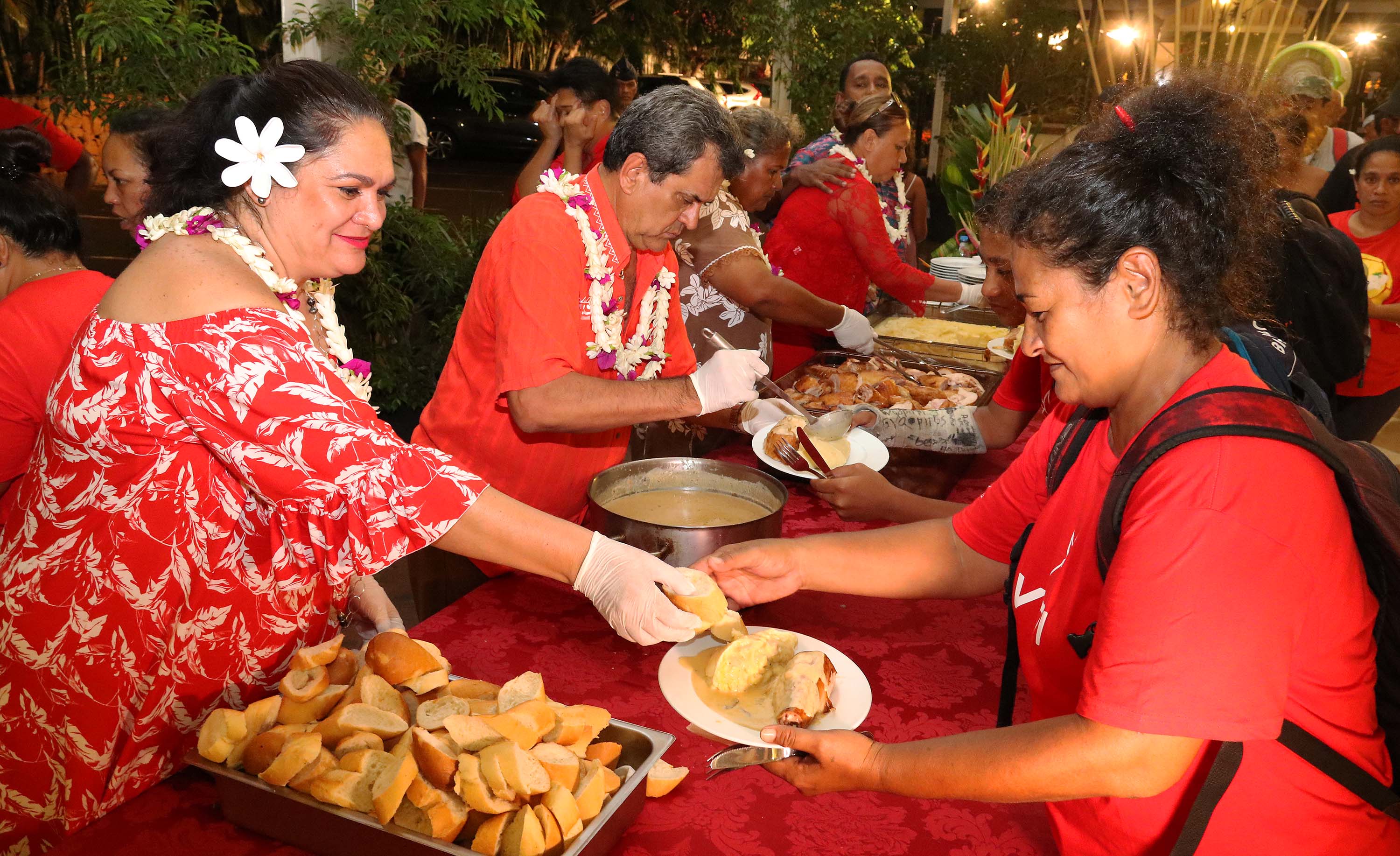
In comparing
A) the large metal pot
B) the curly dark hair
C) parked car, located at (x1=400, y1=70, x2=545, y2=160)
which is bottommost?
parked car, located at (x1=400, y1=70, x2=545, y2=160)

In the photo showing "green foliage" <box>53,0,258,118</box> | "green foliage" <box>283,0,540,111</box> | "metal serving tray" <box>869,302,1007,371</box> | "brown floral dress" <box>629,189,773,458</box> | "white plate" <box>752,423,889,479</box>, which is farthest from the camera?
"green foliage" <box>283,0,540,111</box>

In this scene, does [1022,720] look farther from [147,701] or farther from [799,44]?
[799,44]

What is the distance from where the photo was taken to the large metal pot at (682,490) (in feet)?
5.59

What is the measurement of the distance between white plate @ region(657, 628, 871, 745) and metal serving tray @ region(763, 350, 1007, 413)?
1.68 metres

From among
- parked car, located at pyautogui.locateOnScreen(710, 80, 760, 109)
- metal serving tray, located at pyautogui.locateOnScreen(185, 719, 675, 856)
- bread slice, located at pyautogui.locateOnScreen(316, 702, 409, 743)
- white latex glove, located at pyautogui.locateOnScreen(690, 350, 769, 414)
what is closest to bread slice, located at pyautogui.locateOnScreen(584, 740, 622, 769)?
metal serving tray, located at pyautogui.locateOnScreen(185, 719, 675, 856)

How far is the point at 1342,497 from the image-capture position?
107 cm

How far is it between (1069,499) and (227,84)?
145cm

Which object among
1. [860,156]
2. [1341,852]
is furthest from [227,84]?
[860,156]

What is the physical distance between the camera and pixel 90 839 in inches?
48.4

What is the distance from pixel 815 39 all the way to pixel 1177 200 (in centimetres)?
875

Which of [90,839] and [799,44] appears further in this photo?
[799,44]

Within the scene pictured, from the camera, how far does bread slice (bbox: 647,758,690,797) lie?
4.39 ft

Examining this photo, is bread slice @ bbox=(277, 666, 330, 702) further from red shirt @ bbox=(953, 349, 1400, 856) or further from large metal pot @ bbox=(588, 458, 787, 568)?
red shirt @ bbox=(953, 349, 1400, 856)

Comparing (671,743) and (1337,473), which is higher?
(1337,473)
